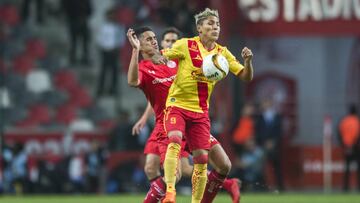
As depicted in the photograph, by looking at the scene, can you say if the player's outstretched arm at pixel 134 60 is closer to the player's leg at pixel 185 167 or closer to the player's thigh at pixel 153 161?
the player's thigh at pixel 153 161

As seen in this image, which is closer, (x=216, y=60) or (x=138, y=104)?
(x=216, y=60)

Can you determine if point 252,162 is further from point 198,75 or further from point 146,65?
point 198,75

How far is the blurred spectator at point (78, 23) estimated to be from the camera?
2791cm

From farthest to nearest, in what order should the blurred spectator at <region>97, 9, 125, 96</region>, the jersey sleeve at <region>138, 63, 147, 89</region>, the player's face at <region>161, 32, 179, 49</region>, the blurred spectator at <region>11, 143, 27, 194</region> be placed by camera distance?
1. the blurred spectator at <region>97, 9, 125, 96</region>
2. the blurred spectator at <region>11, 143, 27, 194</region>
3. the player's face at <region>161, 32, 179, 49</region>
4. the jersey sleeve at <region>138, 63, 147, 89</region>

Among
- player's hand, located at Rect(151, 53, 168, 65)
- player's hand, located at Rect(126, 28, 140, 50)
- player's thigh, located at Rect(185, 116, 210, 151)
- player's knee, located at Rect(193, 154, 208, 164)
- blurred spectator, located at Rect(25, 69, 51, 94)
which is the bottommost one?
blurred spectator, located at Rect(25, 69, 51, 94)

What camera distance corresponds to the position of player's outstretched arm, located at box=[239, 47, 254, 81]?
13273 mm

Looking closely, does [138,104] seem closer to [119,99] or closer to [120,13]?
[119,99]

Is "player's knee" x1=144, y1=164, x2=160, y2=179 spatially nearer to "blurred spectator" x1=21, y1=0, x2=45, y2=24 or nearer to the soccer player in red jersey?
the soccer player in red jersey

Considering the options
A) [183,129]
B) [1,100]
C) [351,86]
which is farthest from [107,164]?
[183,129]

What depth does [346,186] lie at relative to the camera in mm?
25469

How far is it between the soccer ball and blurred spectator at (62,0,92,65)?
48.1ft

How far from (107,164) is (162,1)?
165 inches

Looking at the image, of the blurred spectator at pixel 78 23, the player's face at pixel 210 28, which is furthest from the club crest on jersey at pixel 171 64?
the blurred spectator at pixel 78 23

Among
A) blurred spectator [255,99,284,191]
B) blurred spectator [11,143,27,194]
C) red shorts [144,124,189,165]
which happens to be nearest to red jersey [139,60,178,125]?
red shorts [144,124,189,165]
